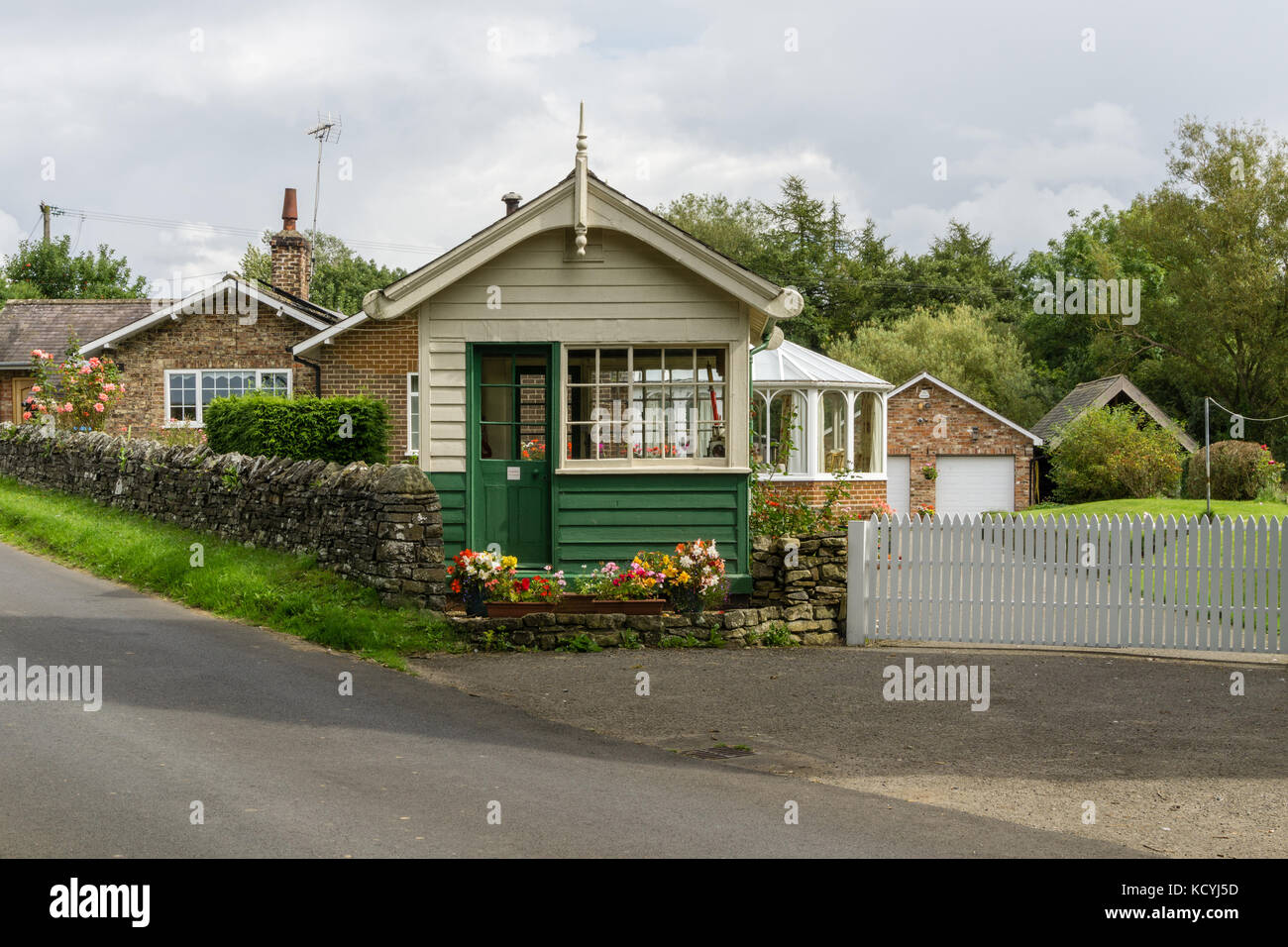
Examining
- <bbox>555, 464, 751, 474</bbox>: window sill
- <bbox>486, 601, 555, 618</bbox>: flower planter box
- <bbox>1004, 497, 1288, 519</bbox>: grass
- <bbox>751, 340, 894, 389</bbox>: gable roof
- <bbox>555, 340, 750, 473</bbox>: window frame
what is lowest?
<bbox>486, 601, 555, 618</bbox>: flower planter box

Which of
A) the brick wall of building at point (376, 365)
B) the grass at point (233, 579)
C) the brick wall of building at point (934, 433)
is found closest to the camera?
the grass at point (233, 579)

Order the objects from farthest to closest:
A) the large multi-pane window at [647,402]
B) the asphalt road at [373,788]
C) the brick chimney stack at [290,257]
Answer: the brick chimney stack at [290,257] < the large multi-pane window at [647,402] < the asphalt road at [373,788]

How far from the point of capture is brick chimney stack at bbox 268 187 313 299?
30328 millimetres

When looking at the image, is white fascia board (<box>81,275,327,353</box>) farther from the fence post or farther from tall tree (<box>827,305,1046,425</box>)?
tall tree (<box>827,305,1046,425</box>)

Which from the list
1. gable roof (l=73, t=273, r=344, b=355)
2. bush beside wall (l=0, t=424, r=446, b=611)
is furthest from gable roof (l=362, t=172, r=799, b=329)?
gable roof (l=73, t=273, r=344, b=355)

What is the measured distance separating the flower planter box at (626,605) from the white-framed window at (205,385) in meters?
17.6

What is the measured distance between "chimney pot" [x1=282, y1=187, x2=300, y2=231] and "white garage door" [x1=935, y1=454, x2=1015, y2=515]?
20635mm

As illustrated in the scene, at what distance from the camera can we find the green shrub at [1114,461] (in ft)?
111

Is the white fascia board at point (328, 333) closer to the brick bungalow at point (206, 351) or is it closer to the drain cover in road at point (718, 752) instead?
the brick bungalow at point (206, 351)

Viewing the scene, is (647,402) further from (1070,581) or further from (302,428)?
(302,428)

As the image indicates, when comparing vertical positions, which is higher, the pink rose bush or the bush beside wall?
the pink rose bush

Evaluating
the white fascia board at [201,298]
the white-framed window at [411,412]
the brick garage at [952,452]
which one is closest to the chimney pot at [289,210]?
the white fascia board at [201,298]

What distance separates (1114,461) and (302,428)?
76.8 ft
